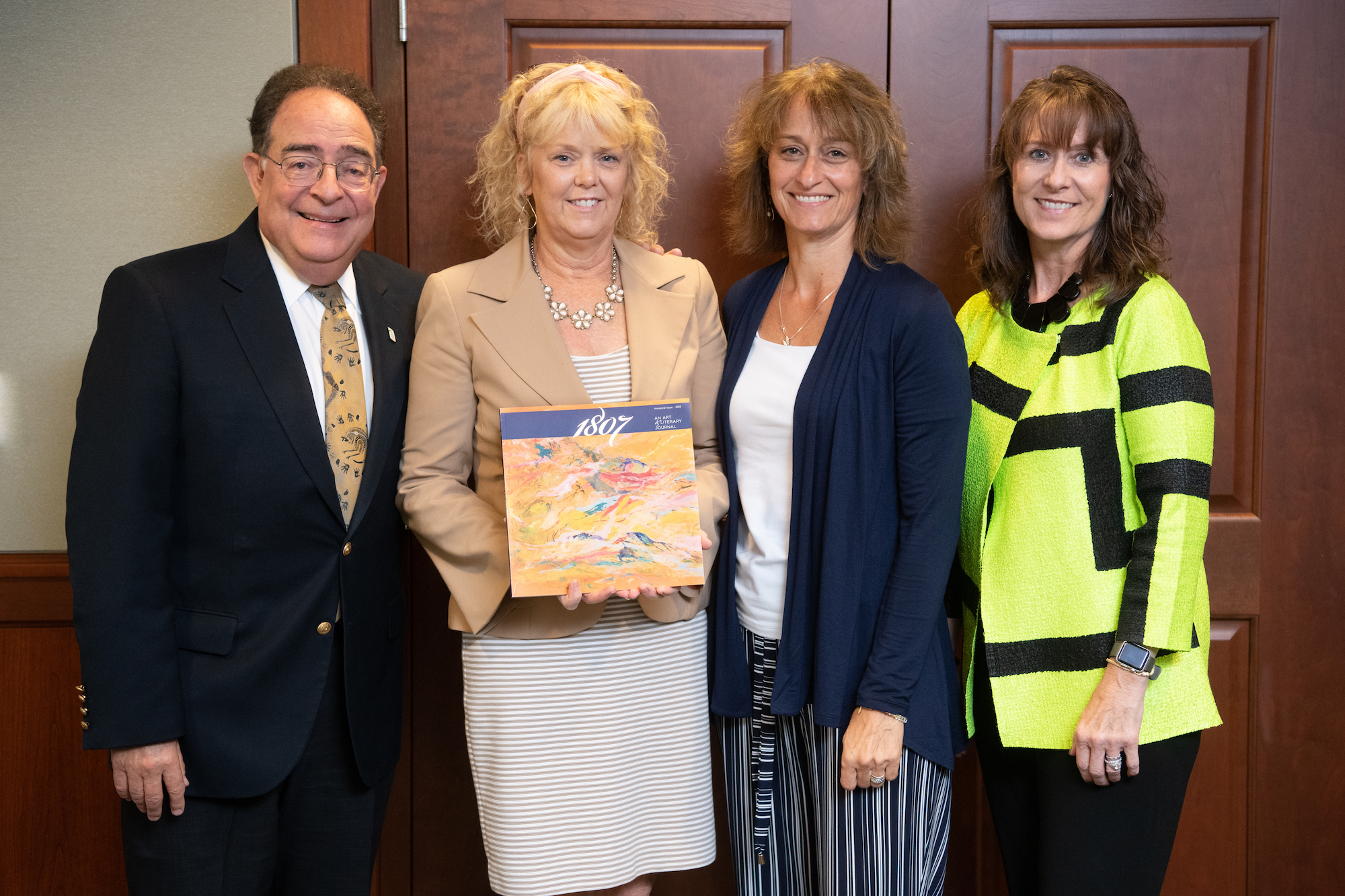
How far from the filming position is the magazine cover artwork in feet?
4.73

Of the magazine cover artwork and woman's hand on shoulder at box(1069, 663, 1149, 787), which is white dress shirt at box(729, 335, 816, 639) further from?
woman's hand on shoulder at box(1069, 663, 1149, 787)

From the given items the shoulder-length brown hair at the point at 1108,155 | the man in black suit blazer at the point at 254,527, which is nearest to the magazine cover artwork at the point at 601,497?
the man in black suit blazer at the point at 254,527

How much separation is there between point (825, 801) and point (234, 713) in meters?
1.00

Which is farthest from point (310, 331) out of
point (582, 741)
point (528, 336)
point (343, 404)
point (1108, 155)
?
point (1108, 155)

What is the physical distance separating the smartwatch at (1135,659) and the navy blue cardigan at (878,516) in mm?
274

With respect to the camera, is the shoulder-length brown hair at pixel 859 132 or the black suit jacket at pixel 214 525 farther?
the shoulder-length brown hair at pixel 859 132

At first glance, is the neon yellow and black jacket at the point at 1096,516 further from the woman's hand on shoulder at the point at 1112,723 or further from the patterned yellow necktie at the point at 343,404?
the patterned yellow necktie at the point at 343,404

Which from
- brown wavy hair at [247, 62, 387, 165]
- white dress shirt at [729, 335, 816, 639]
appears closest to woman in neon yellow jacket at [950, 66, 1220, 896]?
white dress shirt at [729, 335, 816, 639]

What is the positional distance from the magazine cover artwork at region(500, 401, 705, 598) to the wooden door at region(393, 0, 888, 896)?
0.84 metres

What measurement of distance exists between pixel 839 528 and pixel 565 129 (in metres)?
0.84

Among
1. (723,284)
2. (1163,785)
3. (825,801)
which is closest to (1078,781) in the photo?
(1163,785)

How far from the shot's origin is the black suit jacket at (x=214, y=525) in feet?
4.69

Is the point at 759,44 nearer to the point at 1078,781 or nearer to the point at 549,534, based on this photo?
the point at 549,534

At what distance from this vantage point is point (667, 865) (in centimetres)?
174
